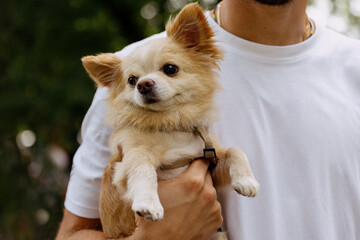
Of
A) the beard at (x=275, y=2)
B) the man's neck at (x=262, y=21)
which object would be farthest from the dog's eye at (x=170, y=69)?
the beard at (x=275, y=2)

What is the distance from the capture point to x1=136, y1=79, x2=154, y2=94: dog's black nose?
1.79 metres

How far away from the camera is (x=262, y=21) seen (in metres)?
2.11

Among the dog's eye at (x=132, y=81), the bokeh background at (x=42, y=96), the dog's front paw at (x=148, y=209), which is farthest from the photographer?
the bokeh background at (x=42, y=96)

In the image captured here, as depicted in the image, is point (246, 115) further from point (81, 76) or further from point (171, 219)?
point (81, 76)

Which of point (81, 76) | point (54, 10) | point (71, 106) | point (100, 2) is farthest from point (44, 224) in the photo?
point (100, 2)

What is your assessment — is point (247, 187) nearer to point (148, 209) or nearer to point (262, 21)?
point (148, 209)

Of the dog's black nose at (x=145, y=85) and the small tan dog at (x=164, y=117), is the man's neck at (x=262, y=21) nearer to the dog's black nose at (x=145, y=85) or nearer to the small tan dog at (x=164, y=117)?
the small tan dog at (x=164, y=117)

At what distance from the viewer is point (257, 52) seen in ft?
6.64

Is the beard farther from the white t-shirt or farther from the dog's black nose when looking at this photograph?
the dog's black nose

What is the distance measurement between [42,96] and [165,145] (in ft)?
15.7

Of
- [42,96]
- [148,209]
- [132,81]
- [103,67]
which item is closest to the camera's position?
[148,209]

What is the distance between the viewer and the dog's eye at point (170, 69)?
6.38ft

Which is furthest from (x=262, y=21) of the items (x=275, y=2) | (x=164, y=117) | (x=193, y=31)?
(x=164, y=117)

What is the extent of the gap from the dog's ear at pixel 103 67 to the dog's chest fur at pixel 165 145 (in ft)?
1.40
